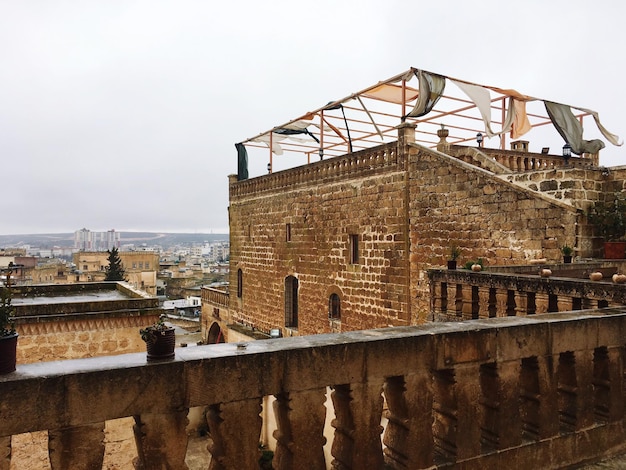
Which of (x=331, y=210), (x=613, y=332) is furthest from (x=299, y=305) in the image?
(x=613, y=332)

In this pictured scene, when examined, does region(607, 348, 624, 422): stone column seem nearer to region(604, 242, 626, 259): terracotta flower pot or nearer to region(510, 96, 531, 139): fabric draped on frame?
region(604, 242, 626, 259): terracotta flower pot

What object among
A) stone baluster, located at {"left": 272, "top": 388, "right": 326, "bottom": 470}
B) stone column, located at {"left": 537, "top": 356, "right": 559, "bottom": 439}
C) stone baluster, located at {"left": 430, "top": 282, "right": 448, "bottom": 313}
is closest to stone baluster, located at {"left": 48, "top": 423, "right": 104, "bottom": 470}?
stone baluster, located at {"left": 272, "top": 388, "right": 326, "bottom": 470}

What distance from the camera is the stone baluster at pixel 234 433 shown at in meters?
2.49

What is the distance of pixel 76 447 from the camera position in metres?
2.23

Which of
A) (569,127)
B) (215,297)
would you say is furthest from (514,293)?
(215,297)

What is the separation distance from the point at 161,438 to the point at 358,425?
108 centimetres

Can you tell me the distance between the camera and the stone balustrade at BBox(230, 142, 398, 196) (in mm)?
14188

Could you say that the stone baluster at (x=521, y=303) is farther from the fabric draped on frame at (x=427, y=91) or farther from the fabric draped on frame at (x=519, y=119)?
the fabric draped on frame at (x=519, y=119)

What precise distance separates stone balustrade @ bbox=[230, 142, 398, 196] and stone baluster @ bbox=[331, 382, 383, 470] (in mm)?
11445

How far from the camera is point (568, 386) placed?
3.50m

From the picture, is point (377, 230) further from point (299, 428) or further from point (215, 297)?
point (215, 297)

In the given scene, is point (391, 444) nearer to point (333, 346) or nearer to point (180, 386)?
point (333, 346)

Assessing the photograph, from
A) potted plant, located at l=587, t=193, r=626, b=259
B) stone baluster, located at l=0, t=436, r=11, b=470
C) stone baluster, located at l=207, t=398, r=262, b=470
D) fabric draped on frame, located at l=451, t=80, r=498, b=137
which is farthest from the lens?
fabric draped on frame, located at l=451, t=80, r=498, b=137

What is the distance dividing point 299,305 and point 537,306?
44.9ft
